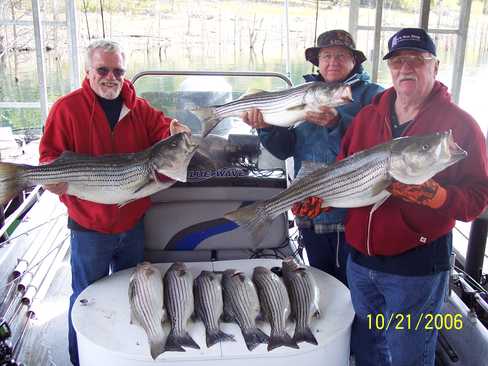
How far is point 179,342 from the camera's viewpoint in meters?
2.60

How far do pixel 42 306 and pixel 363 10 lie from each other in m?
4.95

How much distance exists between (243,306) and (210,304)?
198 mm

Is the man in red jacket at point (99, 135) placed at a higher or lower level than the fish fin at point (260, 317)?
higher

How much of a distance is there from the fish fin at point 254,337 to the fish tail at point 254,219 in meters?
0.51

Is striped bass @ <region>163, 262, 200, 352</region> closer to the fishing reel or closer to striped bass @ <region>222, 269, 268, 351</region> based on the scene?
striped bass @ <region>222, 269, 268, 351</region>

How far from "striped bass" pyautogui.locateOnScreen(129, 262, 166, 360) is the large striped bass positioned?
0.67 m

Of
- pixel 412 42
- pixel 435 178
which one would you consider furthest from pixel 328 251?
pixel 412 42

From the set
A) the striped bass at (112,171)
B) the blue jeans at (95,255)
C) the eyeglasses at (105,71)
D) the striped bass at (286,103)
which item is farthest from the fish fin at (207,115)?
the blue jeans at (95,255)

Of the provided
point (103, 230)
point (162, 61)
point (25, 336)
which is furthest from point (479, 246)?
point (162, 61)

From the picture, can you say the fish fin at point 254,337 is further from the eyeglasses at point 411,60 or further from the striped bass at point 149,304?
the eyeglasses at point 411,60

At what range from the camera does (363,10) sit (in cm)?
602

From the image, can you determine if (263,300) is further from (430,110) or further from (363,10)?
(363,10)

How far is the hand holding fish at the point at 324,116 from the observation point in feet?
9.76

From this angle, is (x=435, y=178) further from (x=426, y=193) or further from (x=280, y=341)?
(x=280, y=341)
